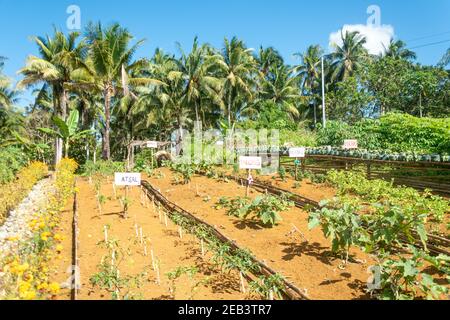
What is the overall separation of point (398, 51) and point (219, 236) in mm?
33049

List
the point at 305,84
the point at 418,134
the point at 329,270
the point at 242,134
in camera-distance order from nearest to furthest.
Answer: the point at 329,270 → the point at 418,134 → the point at 242,134 → the point at 305,84

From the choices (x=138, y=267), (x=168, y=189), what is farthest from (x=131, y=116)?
(x=138, y=267)

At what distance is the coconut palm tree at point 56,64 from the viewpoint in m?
21.0

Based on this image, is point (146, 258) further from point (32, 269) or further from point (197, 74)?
point (197, 74)

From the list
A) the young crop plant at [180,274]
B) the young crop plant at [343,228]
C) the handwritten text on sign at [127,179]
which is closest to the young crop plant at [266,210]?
the young crop plant at [343,228]

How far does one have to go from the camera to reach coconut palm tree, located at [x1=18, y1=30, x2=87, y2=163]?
20953mm

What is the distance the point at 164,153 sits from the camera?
19266 millimetres

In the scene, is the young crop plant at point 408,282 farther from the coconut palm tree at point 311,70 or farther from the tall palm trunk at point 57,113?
the coconut palm tree at point 311,70

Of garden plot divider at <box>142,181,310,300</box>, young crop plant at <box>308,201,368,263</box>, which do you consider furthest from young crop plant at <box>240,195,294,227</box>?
young crop plant at <box>308,201,368,263</box>

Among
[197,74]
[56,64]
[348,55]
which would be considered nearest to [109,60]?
[56,64]

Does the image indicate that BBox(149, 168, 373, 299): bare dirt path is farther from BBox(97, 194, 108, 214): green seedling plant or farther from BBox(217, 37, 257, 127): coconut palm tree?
BBox(217, 37, 257, 127): coconut palm tree

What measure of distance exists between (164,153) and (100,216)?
10.7 meters
